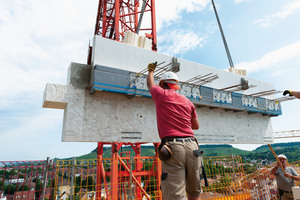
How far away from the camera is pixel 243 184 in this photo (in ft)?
24.6

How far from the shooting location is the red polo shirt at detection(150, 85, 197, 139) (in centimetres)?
248

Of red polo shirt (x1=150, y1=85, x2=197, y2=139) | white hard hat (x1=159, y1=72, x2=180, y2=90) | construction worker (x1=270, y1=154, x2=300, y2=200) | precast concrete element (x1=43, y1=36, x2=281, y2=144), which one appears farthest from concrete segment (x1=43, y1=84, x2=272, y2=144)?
red polo shirt (x1=150, y1=85, x2=197, y2=139)

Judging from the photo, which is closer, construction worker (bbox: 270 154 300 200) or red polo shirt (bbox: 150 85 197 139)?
red polo shirt (bbox: 150 85 197 139)

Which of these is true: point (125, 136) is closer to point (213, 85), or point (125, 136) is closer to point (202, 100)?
point (202, 100)

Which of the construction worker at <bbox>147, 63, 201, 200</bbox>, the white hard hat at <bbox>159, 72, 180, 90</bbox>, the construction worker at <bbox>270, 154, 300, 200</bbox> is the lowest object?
the construction worker at <bbox>270, 154, 300, 200</bbox>

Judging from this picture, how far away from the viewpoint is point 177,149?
227 centimetres

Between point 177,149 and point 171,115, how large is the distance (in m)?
0.46

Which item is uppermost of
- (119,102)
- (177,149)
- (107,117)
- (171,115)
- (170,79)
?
(119,102)

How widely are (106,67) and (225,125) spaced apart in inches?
231

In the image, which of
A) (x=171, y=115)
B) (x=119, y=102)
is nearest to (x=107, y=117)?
(x=119, y=102)

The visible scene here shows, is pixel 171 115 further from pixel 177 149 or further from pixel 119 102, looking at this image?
pixel 119 102

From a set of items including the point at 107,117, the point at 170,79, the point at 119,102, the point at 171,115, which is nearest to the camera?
the point at 171,115

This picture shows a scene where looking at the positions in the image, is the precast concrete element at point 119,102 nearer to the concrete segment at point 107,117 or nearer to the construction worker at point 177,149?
the concrete segment at point 107,117

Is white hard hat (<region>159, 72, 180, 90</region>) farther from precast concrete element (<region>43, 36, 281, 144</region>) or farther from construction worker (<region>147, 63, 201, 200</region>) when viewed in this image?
precast concrete element (<region>43, 36, 281, 144</region>)
